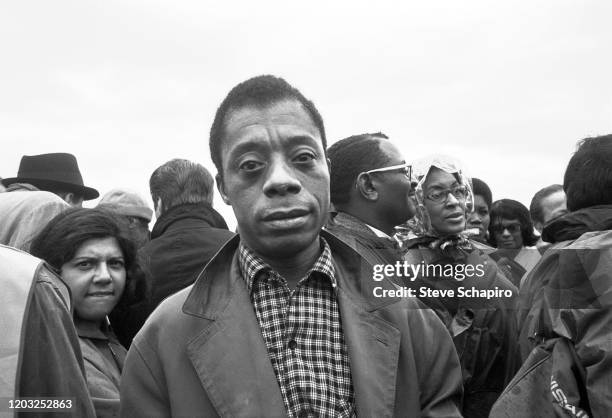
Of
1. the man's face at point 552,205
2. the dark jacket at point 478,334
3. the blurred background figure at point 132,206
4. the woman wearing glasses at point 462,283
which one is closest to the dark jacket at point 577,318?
the woman wearing glasses at point 462,283

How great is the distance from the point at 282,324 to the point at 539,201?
4.51 m

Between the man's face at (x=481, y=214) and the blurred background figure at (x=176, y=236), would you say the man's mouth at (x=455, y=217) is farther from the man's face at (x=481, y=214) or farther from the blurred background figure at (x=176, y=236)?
the man's face at (x=481, y=214)

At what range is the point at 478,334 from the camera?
3262mm

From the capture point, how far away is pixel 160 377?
6.65 feet

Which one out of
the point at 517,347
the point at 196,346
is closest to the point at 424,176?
the point at 517,347

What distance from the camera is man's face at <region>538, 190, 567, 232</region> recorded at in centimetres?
595

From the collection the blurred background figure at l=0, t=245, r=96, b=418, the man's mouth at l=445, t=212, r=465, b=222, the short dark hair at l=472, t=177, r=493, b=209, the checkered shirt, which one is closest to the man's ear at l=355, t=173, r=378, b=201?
the man's mouth at l=445, t=212, r=465, b=222

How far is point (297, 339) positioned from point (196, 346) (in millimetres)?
261

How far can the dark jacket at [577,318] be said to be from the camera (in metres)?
Result: 2.30

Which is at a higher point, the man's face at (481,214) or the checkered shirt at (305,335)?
the checkered shirt at (305,335)

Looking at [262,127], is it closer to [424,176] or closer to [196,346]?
[196,346]

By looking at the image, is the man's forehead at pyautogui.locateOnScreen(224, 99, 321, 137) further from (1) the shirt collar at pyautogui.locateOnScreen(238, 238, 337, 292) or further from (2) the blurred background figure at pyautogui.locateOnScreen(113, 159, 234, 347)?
(2) the blurred background figure at pyautogui.locateOnScreen(113, 159, 234, 347)

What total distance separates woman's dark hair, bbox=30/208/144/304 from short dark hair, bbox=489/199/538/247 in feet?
10.9

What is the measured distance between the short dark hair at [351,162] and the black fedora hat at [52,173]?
6.09 ft
